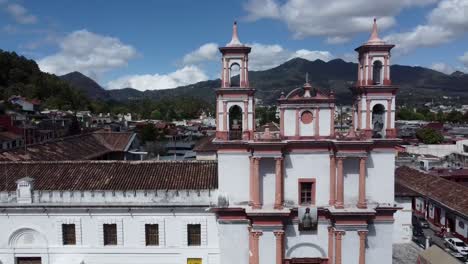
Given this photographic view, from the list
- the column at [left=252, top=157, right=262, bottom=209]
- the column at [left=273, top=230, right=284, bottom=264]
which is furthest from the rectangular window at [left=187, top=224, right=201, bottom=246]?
the column at [left=273, top=230, right=284, bottom=264]

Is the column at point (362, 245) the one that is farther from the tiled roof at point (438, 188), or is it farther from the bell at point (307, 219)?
the tiled roof at point (438, 188)

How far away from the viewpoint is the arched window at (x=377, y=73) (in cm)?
2194

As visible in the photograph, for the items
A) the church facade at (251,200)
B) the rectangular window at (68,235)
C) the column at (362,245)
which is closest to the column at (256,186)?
the church facade at (251,200)

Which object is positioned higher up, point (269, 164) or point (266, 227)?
point (269, 164)

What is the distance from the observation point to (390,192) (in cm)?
2170

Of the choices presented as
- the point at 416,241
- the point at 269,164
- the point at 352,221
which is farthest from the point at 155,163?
the point at 416,241

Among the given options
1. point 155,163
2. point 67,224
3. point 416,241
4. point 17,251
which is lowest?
point 416,241

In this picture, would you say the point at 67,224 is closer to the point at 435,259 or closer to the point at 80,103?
the point at 435,259

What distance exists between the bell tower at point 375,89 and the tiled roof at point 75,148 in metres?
23.8

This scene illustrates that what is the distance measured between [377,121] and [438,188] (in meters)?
19.1

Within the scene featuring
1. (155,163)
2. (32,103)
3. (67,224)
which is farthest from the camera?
(32,103)

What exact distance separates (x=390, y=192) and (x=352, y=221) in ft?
8.96

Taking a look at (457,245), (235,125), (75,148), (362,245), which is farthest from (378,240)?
(75,148)

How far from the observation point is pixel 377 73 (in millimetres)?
22609
